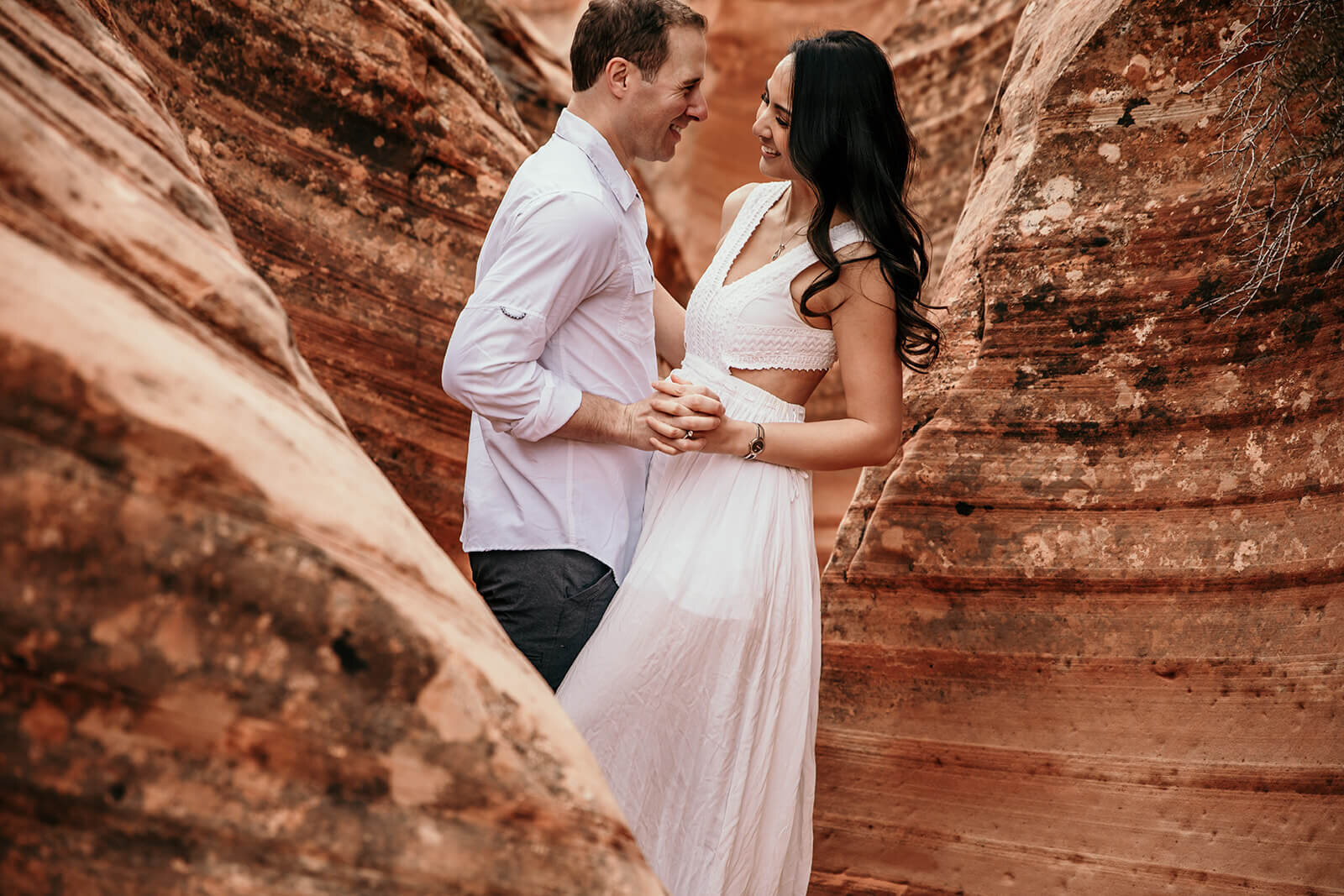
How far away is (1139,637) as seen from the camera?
319 cm

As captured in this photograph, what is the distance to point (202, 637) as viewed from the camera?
1.23m

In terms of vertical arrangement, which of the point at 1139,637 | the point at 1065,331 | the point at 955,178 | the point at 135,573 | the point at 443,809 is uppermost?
the point at 955,178

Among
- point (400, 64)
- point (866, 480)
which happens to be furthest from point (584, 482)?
point (400, 64)

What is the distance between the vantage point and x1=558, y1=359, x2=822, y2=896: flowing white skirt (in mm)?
2381

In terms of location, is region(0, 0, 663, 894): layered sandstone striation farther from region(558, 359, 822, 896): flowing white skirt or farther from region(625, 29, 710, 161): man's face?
region(625, 29, 710, 161): man's face

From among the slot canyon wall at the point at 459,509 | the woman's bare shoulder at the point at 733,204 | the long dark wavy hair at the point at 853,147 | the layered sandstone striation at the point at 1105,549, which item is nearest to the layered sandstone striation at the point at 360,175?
the slot canyon wall at the point at 459,509

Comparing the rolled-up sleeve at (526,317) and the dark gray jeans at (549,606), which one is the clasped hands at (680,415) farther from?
the dark gray jeans at (549,606)

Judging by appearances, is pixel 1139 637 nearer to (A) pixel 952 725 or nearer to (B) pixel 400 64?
(A) pixel 952 725

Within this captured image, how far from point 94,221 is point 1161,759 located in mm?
2876

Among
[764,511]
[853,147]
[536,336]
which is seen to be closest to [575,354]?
[536,336]

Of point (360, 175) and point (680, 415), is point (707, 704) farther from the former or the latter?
point (360, 175)

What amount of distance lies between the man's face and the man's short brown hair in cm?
2

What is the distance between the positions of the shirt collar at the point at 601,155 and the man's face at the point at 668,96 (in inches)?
4.0

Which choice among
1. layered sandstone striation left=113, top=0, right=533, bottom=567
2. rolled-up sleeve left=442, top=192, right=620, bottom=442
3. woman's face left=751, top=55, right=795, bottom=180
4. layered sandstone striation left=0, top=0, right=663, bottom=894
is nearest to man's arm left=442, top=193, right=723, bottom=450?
rolled-up sleeve left=442, top=192, right=620, bottom=442
